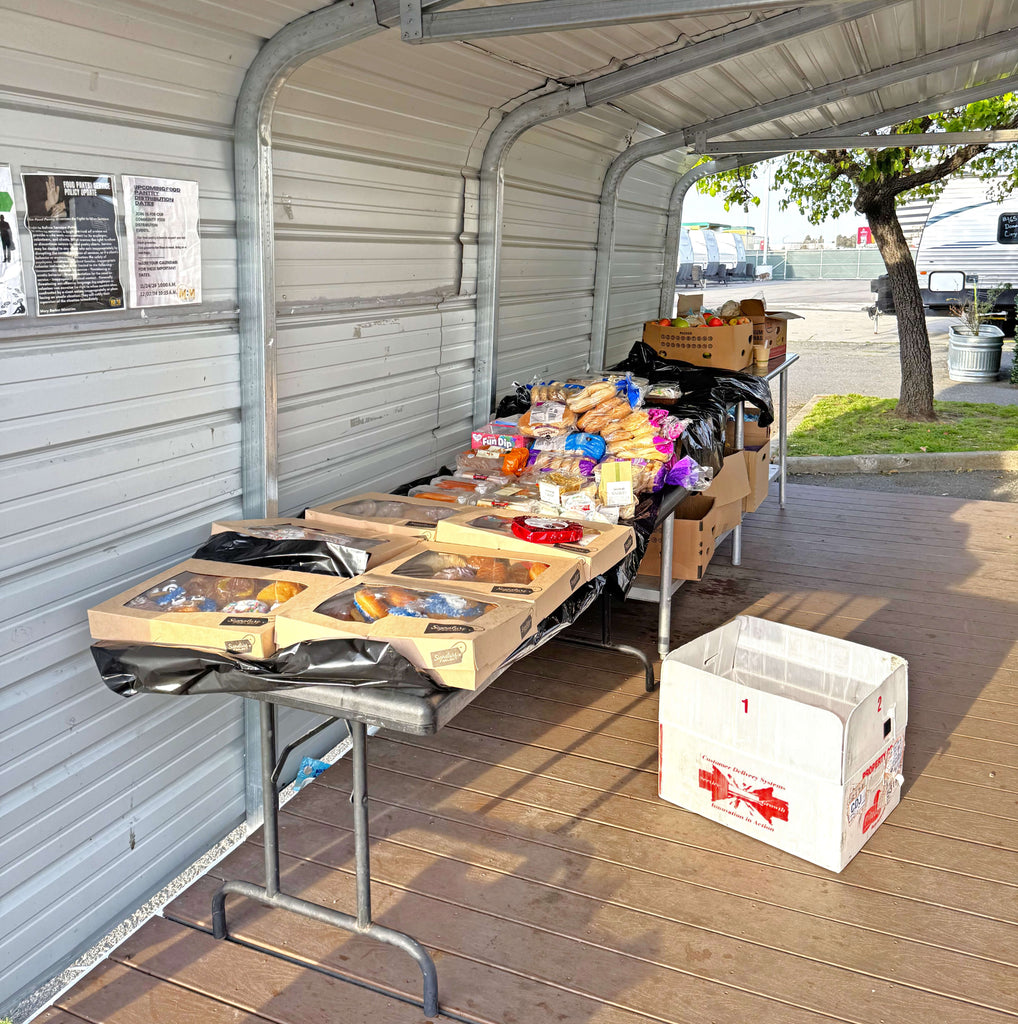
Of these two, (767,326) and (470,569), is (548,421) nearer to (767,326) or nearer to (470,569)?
(470,569)

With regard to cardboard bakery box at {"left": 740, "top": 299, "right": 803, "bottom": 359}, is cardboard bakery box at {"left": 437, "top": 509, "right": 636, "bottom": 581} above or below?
below

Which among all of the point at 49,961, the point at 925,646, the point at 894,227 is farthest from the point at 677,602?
the point at 894,227

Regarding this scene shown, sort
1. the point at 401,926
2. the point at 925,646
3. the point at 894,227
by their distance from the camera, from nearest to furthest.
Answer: the point at 401,926, the point at 925,646, the point at 894,227

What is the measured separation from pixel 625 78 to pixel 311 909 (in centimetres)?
315

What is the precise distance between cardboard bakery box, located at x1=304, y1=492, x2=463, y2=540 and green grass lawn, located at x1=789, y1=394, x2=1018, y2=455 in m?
6.21

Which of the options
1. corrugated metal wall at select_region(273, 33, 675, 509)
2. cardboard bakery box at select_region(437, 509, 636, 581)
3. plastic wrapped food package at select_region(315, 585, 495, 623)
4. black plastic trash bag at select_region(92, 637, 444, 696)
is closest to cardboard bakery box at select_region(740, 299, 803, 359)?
corrugated metal wall at select_region(273, 33, 675, 509)

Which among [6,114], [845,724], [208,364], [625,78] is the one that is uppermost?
[625,78]

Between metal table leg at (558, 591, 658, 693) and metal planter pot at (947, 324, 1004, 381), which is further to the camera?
metal planter pot at (947, 324, 1004, 381)

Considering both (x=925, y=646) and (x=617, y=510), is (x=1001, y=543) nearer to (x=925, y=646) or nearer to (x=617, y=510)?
(x=925, y=646)

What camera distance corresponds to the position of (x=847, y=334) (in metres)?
19.0

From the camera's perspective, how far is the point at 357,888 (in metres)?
2.28

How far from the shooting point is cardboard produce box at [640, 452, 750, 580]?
13.8 feet

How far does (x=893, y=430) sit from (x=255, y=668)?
8306 mm

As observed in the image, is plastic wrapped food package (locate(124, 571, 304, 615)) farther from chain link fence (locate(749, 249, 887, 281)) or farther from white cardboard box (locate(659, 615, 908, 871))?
chain link fence (locate(749, 249, 887, 281))
